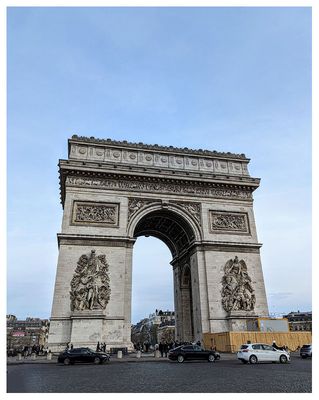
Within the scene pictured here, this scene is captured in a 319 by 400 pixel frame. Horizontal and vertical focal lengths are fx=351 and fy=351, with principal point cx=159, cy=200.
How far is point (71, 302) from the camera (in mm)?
24234

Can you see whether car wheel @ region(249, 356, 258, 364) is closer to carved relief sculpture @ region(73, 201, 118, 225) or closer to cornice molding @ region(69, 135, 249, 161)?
carved relief sculpture @ region(73, 201, 118, 225)

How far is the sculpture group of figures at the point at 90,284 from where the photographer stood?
24.4m

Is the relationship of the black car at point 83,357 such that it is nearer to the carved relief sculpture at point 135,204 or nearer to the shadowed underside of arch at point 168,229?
the carved relief sculpture at point 135,204

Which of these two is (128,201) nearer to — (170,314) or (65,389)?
(65,389)

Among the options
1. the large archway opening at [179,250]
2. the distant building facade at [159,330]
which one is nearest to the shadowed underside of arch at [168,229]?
the large archway opening at [179,250]

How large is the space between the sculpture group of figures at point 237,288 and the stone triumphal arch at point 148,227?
0.26 ft

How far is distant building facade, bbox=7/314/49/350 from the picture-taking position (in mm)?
106938

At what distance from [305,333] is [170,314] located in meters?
105

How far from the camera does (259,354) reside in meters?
18.5

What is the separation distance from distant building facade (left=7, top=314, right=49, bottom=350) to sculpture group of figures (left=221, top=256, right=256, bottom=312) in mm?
87177

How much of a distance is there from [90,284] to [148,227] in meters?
10.5

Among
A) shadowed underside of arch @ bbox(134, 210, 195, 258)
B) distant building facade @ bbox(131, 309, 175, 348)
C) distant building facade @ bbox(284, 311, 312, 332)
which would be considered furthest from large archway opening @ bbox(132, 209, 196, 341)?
distant building facade @ bbox(284, 311, 312, 332)

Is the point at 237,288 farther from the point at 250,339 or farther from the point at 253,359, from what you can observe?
the point at 253,359
